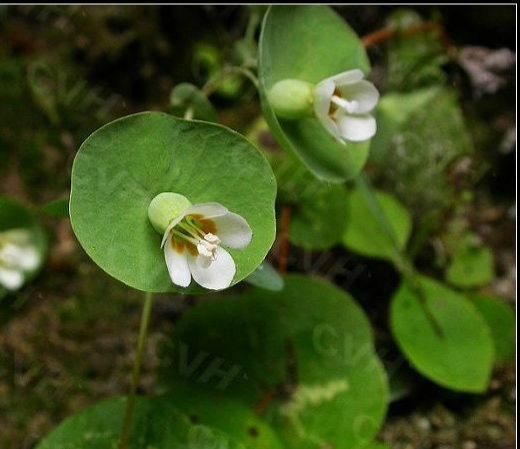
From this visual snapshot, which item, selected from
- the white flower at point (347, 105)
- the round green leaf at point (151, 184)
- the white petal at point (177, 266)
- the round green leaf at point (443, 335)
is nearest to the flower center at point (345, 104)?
the white flower at point (347, 105)

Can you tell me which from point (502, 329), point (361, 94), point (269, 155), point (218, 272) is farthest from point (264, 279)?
point (502, 329)

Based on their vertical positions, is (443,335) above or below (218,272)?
below

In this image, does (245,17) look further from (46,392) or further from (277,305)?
(46,392)

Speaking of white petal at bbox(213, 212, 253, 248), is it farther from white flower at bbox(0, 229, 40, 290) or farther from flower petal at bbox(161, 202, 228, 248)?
white flower at bbox(0, 229, 40, 290)

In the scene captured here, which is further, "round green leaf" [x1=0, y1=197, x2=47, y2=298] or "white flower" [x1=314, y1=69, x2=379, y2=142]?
"round green leaf" [x1=0, y1=197, x2=47, y2=298]

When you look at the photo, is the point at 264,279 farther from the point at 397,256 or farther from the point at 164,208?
the point at 397,256

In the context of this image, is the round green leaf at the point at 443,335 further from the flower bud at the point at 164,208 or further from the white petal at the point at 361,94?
the flower bud at the point at 164,208

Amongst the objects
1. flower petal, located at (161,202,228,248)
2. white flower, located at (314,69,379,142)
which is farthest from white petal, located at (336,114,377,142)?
flower petal, located at (161,202,228,248)
